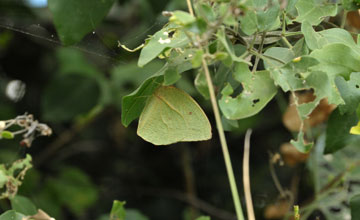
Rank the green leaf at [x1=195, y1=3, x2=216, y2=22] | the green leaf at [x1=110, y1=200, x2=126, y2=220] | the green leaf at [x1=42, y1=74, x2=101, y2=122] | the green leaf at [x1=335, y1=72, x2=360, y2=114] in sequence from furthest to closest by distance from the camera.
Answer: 1. the green leaf at [x1=42, y1=74, x2=101, y2=122]
2. the green leaf at [x1=110, y1=200, x2=126, y2=220]
3. the green leaf at [x1=335, y1=72, x2=360, y2=114]
4. the green leaf at [x1=195, y1=3, x2=216, y2=22]

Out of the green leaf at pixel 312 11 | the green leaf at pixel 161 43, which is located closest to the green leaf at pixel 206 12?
the green leaf at pixel 161 43

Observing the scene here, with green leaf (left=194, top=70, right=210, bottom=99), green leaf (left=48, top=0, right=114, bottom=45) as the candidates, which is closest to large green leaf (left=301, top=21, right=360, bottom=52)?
green leaf (left=194, top=70, right=210, bottom=99)

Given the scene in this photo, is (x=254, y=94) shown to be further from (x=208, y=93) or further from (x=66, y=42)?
(x=66, y=42)

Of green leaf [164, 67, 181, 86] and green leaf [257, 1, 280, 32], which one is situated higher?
green leaf [257, 1, 280, 32]

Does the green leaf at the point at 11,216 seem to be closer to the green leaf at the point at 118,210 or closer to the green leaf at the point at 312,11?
the green leaf at the point at 118,210

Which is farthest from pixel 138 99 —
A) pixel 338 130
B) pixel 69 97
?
pixel 69 97

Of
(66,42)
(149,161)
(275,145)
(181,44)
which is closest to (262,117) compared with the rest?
(275,145)

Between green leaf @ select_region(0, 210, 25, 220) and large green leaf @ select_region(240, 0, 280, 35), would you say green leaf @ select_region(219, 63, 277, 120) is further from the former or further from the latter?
green leaf @ select_region(0, 210, 25, 220)
